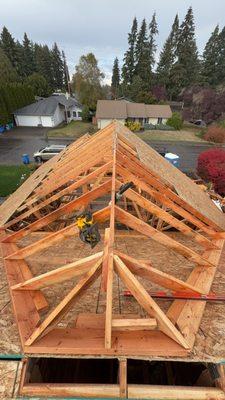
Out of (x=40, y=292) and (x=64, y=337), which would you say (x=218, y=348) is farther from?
(x=40, y=292)

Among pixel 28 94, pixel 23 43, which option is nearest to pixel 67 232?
pixel 28 94

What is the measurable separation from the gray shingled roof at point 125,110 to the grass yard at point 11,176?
18.1 metres

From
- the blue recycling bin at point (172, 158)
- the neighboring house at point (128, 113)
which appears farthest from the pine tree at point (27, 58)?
the blue recycling bin at point (172, 158)

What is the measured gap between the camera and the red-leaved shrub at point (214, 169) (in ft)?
39.5

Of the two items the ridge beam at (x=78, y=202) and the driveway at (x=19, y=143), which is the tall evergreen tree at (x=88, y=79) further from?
the ridge beam at (x=78, y=202)

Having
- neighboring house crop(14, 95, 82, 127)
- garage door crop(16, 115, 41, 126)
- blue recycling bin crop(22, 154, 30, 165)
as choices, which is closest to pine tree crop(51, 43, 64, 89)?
neighboring house crop(14, 95, 82, 127)

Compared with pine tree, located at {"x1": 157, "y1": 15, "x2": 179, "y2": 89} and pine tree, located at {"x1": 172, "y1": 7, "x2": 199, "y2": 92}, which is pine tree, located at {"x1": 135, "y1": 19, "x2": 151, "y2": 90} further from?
pine tree, located at {"x1": 172, "y1": 7, "x2": 199, "y2": 92}

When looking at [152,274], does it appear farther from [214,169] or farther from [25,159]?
[25,159]

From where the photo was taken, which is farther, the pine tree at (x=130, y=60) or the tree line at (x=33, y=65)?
the pine tree at (x=130, y=60)

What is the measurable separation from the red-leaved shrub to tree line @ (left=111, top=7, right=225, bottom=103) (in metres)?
35.4

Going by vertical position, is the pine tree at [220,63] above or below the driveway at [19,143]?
above

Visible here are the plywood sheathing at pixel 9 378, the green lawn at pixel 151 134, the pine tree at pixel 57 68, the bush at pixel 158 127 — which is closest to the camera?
the plywood sheathing at pixel 9 378

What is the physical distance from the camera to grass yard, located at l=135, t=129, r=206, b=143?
26438 millimetres

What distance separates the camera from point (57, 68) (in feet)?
199
